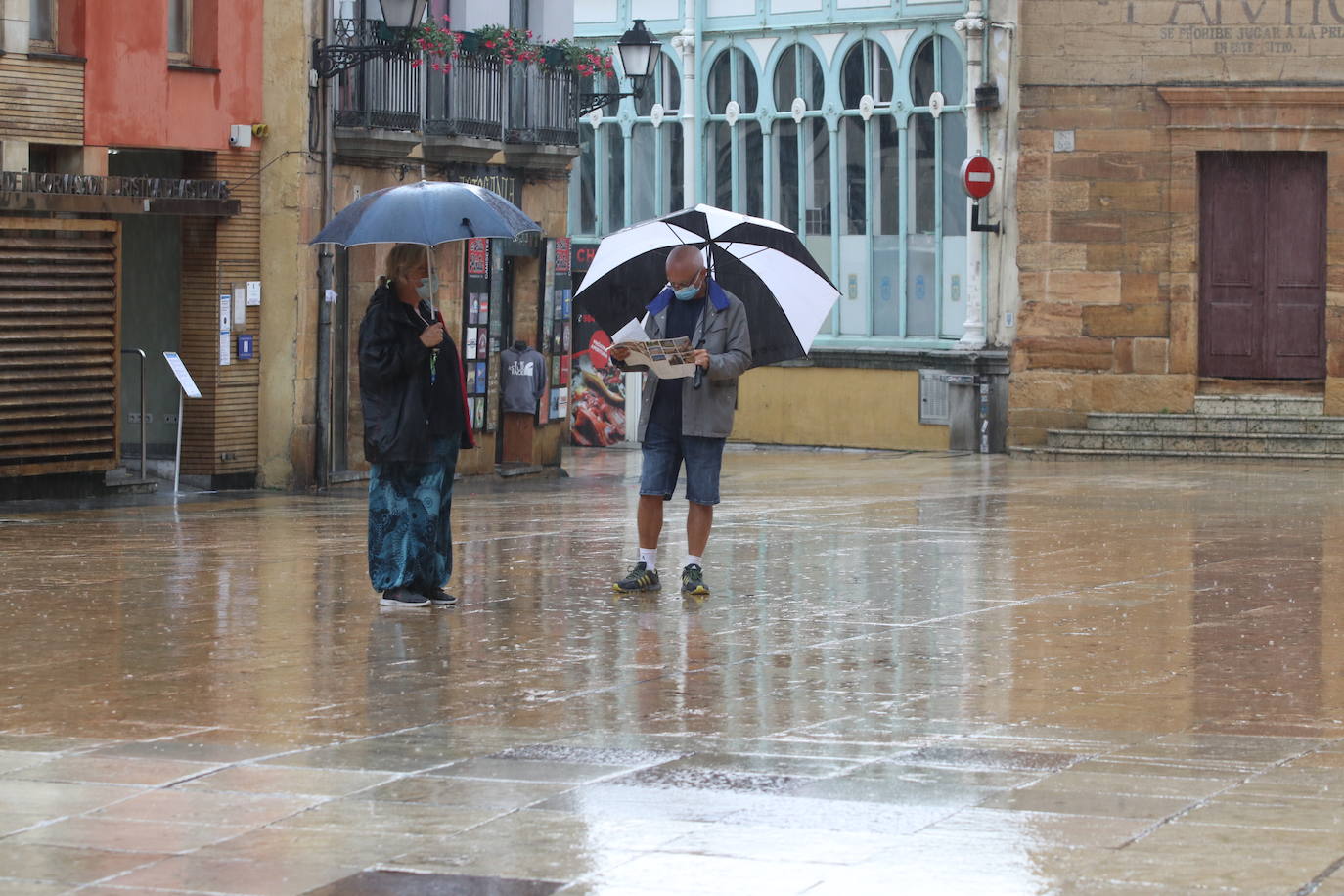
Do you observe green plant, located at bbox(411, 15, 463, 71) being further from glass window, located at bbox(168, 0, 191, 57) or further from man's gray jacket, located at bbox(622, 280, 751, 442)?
man's gray jacket, located at bbox(622, 280, 751, 442)

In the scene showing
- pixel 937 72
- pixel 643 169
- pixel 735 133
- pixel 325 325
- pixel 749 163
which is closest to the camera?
pixel 325 325

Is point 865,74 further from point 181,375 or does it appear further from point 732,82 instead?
point 181,375

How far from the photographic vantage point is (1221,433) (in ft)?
84.6

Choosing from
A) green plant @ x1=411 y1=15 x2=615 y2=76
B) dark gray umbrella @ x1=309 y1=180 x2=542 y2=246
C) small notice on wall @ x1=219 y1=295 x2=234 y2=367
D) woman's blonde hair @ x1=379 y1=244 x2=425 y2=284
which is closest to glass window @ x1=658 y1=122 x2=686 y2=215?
green plant @ x1=411 y1=15 x2=615 y2=76

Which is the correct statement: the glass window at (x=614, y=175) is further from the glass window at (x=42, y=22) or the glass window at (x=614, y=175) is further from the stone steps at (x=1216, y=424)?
the glass window at (x=42, y=22)

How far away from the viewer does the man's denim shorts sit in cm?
1091

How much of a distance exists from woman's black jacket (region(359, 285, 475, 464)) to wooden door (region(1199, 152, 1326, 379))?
17.8 metres

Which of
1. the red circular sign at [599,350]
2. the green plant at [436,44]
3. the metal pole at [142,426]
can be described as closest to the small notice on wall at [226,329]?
the metal pole at [142,426]

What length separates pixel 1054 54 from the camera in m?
26.9

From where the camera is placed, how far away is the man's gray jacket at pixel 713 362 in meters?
10.8

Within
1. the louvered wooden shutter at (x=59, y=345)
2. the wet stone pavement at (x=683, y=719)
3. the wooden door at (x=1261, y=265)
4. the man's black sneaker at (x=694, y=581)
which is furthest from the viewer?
the wooden door at (x=1261, y=265)

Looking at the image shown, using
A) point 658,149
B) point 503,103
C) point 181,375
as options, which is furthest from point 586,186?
point 181,375

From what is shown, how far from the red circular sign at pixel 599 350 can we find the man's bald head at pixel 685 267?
19940 mm

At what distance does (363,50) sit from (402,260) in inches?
402
